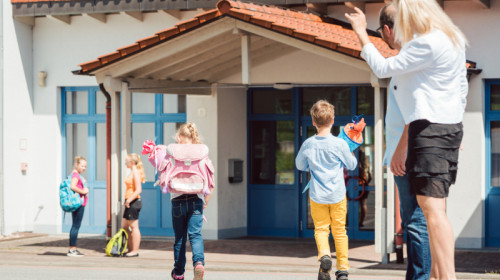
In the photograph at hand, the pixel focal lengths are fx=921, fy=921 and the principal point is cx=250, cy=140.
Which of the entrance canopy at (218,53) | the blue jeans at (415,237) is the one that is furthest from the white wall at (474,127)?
the blue jeans at (415,237)

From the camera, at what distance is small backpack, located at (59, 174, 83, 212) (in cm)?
1375

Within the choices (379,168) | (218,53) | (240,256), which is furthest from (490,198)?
(218,53)

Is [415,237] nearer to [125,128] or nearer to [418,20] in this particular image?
[418,20]

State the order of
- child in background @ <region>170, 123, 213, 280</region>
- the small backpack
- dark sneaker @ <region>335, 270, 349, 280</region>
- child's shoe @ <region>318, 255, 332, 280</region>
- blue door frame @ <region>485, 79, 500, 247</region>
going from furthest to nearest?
blue door frame @ <region>485, 79, 500, 247</region>
the small backpack
child in background @ <region>170, 123, 213, 280</region>
dark sneaker @ <region>335, 270, 349, 280</region>
child's shoe @ <region>318, 255, 332, 280</region>

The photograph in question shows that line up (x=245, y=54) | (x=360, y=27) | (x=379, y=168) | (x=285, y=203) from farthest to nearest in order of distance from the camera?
(x=285, y=203)
(x=245, y=54)
(x=379, y=168)
(x=360, y=27)

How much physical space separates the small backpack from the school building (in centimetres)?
92

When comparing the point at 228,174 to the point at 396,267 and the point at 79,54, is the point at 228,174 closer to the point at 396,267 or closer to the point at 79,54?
the point at 79,54

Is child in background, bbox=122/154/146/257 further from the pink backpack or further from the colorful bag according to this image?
the colorful bag

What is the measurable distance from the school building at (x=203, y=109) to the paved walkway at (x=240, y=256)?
2.16ft

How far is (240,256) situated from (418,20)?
925cm

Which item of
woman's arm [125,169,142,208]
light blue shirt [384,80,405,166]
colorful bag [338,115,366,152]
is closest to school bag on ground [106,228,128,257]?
woman's arm [125,169,142,208]

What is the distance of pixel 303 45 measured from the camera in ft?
42.2

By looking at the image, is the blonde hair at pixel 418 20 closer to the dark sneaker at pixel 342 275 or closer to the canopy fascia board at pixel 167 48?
the dark sneaker at pixel 342 275

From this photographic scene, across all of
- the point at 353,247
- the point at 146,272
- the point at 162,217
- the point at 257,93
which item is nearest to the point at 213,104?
the point at 257,93
